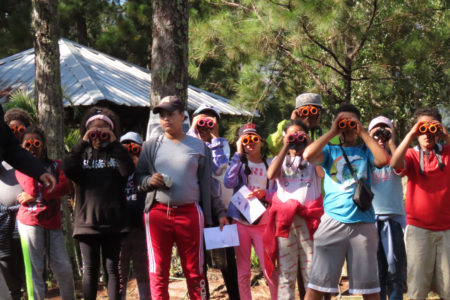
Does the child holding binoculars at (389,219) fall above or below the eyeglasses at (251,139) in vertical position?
below

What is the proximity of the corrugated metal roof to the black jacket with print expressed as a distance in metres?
5.77

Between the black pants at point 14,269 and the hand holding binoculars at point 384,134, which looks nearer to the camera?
the hand holding binoculars at point 384,134

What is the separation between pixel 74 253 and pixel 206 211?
3335mm

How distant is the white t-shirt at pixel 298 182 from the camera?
15.4 feet

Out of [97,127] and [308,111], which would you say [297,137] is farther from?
[97,127]

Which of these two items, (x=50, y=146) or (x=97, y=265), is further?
(x=50, y=146)

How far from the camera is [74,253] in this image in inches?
291

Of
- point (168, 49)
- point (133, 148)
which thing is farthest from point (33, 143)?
point (168, 49)

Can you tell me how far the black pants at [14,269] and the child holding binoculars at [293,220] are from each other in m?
2.29

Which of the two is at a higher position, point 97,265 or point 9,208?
point 9,208

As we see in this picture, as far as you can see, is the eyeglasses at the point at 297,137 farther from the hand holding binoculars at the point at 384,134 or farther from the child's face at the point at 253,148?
the hand holding binoculars at the point at 384,134

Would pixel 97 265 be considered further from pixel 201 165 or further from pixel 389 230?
pixel 389 230

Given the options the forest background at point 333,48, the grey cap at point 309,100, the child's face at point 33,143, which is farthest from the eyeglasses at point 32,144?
the forest background at point 333,48

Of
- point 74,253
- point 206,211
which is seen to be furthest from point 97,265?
point 74,253
